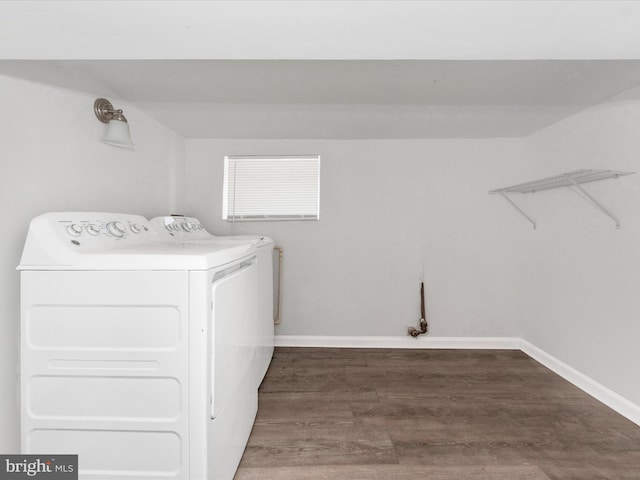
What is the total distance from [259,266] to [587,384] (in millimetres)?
2345

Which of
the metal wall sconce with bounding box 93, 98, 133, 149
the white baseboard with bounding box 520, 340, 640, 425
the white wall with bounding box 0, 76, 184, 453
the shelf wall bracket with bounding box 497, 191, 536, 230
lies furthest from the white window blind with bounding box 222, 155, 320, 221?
the white baseboard with bounding box 520, 340, 640, 425

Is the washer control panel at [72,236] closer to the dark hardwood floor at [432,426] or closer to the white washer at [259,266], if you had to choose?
the white washer at [259,266]

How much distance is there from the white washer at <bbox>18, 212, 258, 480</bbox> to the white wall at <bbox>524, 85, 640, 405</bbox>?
2326 millimetres

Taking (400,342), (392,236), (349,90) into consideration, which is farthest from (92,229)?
(400,342)

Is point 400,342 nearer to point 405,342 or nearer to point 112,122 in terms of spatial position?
point 405,342

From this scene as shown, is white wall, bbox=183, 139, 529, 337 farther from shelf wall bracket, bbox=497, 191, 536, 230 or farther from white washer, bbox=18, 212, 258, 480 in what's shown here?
white washer, bbox=18, 212, 258, 480

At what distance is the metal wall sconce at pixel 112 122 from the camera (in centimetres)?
171

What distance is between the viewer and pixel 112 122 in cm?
170

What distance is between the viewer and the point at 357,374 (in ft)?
7.49

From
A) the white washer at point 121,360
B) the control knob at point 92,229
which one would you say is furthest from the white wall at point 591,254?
the control knob at point 92,229

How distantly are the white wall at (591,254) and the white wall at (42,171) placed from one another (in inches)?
123

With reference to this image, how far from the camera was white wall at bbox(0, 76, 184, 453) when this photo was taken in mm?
1231

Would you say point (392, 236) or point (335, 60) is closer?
point (335, 60)

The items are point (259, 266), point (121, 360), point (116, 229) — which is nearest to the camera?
point (121, 360)
